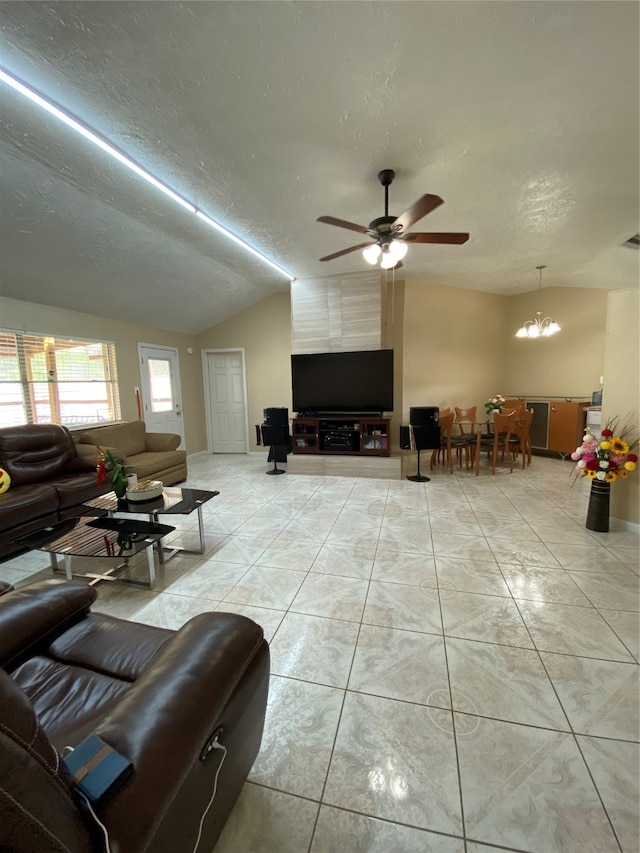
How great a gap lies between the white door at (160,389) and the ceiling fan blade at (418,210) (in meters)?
4.53

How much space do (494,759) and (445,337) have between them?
5816 mm

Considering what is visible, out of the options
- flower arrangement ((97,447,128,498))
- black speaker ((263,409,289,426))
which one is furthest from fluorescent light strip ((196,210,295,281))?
flower arrangement ((97,447,128,498))

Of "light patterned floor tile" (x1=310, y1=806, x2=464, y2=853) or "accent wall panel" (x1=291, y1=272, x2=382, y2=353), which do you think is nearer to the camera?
"light patterned floor tile" (x1=310, y1=806, x2=464, y2=853)

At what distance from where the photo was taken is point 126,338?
16.9 feet

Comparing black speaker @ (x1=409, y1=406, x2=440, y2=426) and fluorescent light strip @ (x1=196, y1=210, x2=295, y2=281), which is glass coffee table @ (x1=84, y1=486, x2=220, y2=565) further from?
black speaker @ (x1=409, y1=406, x2=440, y2=426)

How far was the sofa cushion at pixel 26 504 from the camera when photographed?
277 centimetres

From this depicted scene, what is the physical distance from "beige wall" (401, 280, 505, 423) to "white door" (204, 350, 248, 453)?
124 inches

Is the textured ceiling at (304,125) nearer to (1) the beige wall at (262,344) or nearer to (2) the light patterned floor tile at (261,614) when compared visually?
(1) the beige wall at (262,344)

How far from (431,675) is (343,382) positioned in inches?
159

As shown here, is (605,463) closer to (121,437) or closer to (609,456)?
(609,456)

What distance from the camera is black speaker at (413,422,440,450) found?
474cm

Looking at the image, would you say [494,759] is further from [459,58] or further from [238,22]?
[238,22]

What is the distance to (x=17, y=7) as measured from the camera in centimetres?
150

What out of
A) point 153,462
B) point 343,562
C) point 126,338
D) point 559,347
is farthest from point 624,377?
point 126,338
